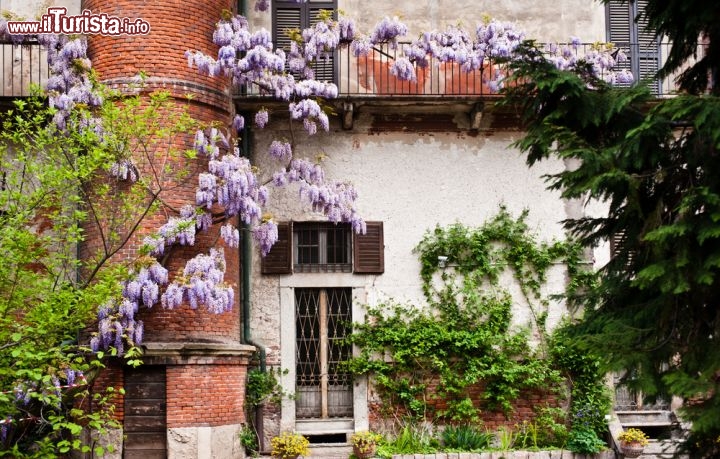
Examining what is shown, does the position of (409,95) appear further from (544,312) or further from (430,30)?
(544,312)

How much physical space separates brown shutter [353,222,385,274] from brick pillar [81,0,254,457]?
1791 millimetres

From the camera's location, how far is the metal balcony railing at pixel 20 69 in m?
14.5

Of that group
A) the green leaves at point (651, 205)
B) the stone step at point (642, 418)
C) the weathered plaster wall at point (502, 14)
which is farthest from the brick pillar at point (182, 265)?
the green leaves at point (651, 205)

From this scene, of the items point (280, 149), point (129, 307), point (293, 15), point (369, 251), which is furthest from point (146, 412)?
point (293, 15)

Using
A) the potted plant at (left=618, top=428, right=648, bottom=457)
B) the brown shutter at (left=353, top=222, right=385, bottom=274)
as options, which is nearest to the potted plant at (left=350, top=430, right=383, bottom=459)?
the brown shutter at (left=353, top=222, right=385, bottom=274)

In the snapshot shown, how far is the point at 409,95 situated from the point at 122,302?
5143mm

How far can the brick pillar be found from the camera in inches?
501

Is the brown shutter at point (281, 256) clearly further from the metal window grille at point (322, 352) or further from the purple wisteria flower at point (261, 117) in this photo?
the purple wisteria flower at point (261, 117)

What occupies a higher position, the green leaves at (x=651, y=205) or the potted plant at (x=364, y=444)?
the green leaves at (x=651, y=205)

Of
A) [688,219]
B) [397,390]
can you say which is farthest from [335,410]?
[688,219]

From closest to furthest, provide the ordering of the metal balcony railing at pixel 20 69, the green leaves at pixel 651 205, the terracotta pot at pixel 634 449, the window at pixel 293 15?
→ 1. the green leaves at pixel 651 205
2. the terracotta pot at pixel 634 449
3. the metal balcony railing at pixel 20 69
4. the window at pixel 293 15

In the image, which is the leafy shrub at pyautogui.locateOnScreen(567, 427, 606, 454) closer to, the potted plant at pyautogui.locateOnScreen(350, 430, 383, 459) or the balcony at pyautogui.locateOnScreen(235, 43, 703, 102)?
the potted plant at pyautogui.locateOnScreen(350, 430, 383, 459)

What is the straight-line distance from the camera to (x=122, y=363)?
1267cm

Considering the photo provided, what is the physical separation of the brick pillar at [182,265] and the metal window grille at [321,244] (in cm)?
116
